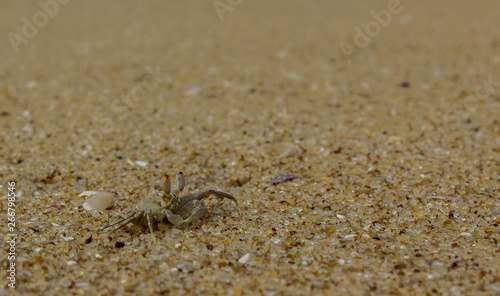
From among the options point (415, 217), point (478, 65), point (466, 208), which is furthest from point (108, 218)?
point (478, 65)

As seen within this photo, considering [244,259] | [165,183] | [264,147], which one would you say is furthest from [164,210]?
[264,147]

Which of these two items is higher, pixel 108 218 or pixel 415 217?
pixel 108 218

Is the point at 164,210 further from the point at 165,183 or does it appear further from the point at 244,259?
the point at 244,259

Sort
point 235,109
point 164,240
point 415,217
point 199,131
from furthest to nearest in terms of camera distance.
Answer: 1. point 235,109
2. point 199,131
3. point 415,217
4. point 164,240

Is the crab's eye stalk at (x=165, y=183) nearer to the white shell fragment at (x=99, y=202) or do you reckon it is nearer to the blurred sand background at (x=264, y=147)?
the blurred sand background at (x=264, y=147)

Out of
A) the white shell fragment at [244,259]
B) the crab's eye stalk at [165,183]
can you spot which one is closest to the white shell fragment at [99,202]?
the crab's eye stalk at [165,183]

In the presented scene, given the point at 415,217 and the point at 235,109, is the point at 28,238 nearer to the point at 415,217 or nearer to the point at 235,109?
the point at 415,217
